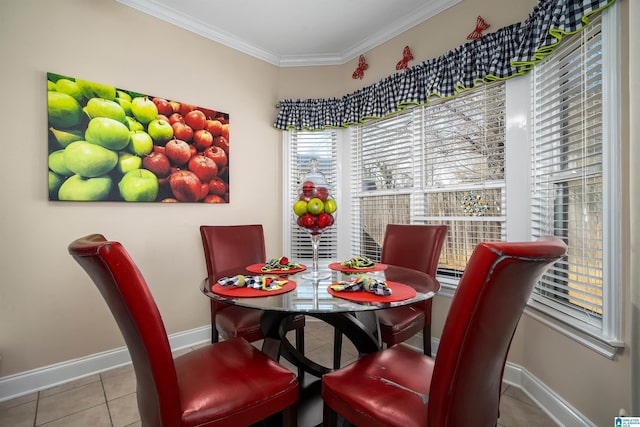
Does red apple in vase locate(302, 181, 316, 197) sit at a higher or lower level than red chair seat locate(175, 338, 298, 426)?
higher

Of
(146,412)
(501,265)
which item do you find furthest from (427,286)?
(146,412)

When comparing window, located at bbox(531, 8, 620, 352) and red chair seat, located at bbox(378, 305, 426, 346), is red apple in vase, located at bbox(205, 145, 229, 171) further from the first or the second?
window, located at bbox(531, 8, 620, 352)

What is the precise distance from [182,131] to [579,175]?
9.31 feet

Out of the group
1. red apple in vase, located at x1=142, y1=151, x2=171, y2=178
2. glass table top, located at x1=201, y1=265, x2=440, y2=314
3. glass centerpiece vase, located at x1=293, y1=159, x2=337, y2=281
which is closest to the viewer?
glass table top, located at x1=201, y1=265, x2=440, y2=314

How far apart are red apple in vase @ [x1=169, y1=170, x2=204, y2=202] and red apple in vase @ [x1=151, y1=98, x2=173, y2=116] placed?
1.65 feet

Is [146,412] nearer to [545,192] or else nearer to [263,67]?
[545,192]

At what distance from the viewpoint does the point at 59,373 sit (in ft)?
6.95

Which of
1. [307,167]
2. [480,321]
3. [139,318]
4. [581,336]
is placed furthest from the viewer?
[307,167]

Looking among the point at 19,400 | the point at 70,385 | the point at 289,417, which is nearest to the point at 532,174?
the point at 289,417

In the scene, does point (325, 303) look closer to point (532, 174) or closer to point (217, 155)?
point (532, 174)

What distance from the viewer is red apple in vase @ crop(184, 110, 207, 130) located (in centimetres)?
271

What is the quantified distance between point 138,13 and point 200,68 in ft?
1.89

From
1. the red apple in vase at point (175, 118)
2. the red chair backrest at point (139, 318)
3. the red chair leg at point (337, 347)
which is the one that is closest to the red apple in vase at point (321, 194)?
the red chair backrest at point (139, 318)

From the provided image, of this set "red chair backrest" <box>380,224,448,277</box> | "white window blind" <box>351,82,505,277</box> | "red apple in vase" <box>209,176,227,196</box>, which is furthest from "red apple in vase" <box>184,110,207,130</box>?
"red chair backrest" <box>380,224,448,277</box>
